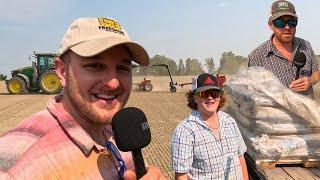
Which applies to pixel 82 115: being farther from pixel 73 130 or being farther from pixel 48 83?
pixel 48 83

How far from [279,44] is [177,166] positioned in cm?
163

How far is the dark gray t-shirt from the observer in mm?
3846

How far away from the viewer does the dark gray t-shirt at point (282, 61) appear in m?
3.85

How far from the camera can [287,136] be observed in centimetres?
371

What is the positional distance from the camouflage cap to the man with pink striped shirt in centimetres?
259

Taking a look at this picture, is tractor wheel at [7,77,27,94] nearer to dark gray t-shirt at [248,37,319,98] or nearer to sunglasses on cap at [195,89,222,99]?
dark gray t-shirt at [248,37,319,98]

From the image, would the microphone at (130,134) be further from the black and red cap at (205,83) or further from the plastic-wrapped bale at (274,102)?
the plastic-wrapped bale at (274,102)

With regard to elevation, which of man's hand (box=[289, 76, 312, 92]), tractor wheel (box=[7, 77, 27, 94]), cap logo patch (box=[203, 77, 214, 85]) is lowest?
tractor wheel (box=[7, 77, 27, 94])

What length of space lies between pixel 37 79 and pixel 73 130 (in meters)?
21.3

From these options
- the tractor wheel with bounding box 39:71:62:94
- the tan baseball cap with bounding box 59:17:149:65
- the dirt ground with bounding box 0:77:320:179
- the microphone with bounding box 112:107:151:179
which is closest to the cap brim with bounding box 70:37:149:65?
the tan baseball cap with bounding box 59:17:149:65

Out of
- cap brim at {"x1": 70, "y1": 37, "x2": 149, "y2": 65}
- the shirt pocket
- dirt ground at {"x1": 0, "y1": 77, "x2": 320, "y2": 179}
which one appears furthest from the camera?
dirt ground at {"x1": 0, "y1": 77, "x2": 320, "y2": 179}

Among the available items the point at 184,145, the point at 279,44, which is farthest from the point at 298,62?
the point at 184,145

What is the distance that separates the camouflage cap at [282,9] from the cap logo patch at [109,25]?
260cm

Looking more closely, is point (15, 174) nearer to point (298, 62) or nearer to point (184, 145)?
point (184, 145)
